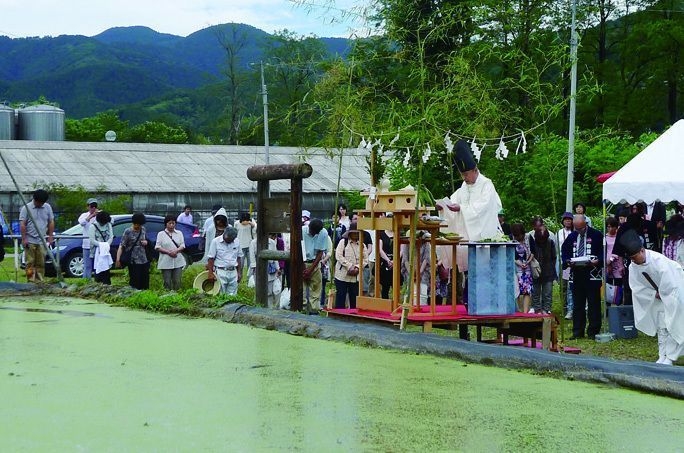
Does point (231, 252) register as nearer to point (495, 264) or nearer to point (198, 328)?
point (198, 328)

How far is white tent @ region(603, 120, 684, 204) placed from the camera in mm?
11469

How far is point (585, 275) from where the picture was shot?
1298 centimetres

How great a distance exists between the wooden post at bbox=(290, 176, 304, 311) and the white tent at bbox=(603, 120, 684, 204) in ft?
10.7

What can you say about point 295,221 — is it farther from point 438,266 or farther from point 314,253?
point 314,253

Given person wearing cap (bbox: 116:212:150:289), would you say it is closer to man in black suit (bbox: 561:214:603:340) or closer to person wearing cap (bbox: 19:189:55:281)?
person wearing cap (bbox: 19:189:55:281)

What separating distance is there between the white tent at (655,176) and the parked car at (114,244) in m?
10.6

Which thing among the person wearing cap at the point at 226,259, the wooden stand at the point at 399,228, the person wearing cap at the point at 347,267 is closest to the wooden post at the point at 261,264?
the person wearing cap at the point at 347,267

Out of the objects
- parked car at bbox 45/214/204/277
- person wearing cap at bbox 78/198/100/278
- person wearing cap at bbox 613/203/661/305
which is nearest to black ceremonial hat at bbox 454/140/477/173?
person wearing cap at bbox 613/203/661/305

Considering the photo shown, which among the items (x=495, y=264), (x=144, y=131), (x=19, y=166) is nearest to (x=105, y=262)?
(x=495, y=264)

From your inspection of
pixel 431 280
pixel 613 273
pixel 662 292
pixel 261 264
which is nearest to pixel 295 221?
pixel 261 264

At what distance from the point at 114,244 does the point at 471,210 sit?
14.0 m

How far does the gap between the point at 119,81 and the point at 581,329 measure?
14279 centimetres

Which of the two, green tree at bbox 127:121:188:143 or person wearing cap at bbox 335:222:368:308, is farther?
green tree at bbox 127:121:188:143

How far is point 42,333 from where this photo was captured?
385 inches
